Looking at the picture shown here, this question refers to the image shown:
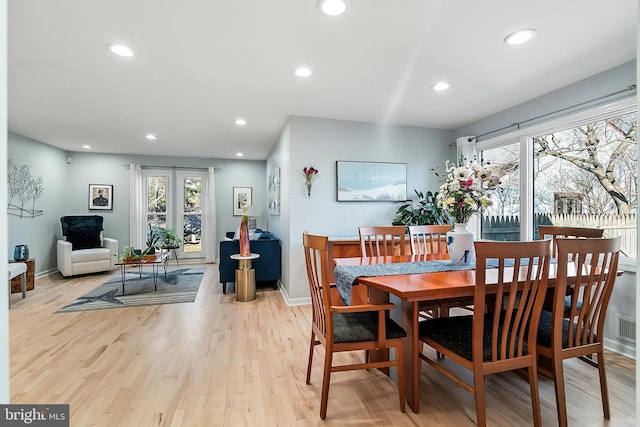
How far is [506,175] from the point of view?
378 centimetres

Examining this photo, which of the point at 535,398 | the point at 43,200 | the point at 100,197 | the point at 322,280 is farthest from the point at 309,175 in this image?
the point at 100,197

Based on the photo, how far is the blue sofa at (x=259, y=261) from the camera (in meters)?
4.32

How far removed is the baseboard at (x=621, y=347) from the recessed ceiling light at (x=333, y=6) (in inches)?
132

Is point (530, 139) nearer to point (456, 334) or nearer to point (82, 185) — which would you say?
point (456, 334)

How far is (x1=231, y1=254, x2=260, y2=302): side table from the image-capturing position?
155 inches

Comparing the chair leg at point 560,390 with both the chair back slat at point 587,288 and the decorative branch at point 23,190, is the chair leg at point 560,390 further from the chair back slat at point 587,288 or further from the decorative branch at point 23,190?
the decorative branch at point 23,190

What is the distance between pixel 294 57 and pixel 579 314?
2522 mm

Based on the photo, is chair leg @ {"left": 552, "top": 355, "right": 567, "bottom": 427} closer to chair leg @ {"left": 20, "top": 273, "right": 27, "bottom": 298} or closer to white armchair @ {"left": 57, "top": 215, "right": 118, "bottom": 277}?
chair leg @ {"left": 20, "top": 273, "right": 27, "bottom": 298}

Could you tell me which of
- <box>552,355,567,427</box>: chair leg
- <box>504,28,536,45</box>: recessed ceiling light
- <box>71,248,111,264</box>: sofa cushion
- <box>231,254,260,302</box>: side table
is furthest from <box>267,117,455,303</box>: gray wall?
<box>71,248,111,264</box>: sofa cushion

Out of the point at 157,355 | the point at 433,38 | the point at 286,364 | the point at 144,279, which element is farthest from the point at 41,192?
the point at 433,38

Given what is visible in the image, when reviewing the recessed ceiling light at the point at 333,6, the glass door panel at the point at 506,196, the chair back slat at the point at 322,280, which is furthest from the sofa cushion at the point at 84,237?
the glass door panel at the point at 506,196

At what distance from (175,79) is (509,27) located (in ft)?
8.88

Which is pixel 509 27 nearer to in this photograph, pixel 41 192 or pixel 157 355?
pixel 157 355

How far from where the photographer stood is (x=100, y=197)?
621cm
